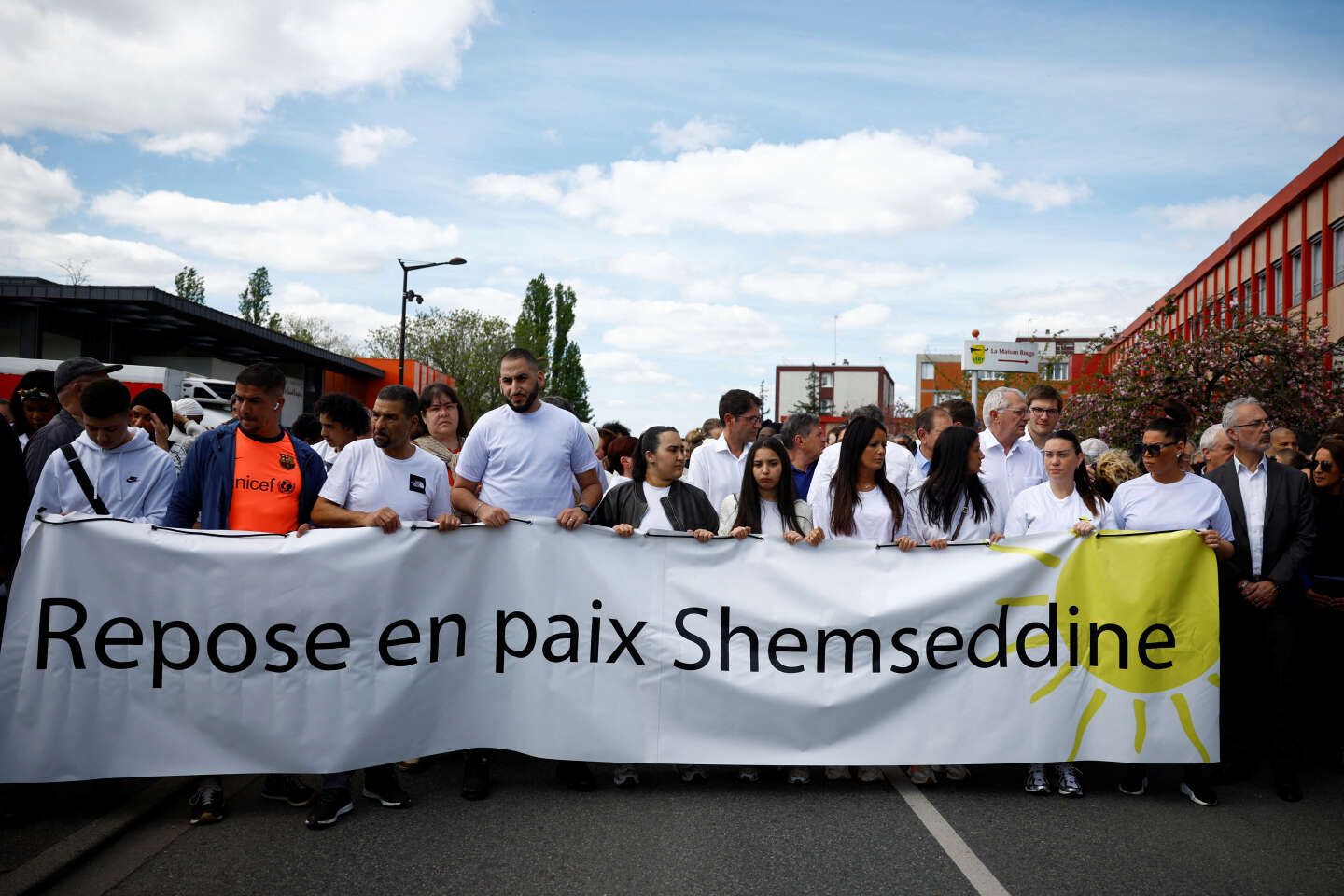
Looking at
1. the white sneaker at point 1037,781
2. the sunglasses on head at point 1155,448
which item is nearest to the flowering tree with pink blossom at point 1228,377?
the sunglasses on head at point 1155,448

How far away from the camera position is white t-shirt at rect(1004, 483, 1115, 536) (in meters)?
6.03

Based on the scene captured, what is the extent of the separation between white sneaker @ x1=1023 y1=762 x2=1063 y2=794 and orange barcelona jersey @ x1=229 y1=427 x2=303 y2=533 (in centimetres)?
394

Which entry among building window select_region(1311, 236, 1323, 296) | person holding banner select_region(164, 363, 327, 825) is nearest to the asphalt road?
person holding banner select_region(164, 363, 327, 825)

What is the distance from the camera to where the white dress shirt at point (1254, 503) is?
19.8ft

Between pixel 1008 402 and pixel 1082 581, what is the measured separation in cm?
217

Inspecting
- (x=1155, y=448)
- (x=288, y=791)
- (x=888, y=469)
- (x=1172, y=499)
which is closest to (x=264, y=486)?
(x=288, y=791)

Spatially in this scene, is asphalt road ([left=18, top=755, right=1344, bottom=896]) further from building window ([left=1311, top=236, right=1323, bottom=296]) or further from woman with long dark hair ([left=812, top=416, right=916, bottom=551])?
building window ([left=1311, top=236, right=1323, bottom=296])

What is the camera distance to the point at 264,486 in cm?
545

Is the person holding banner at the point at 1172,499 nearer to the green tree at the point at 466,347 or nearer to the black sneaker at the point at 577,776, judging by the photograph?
the black sneaker at the point at 577,776

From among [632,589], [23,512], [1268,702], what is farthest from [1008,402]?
[23,512]

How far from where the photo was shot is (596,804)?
208 inches

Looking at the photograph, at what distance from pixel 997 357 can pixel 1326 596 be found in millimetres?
40969

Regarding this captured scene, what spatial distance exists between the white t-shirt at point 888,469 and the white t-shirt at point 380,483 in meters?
2.28

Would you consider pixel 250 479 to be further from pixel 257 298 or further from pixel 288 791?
pixel 257 298
